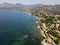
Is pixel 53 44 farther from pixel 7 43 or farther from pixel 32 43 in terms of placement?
pixel 7 43

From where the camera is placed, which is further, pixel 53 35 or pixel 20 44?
pixel 53 35

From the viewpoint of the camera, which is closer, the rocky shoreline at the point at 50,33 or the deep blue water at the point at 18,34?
the rocky shoreline at the point at 50,33

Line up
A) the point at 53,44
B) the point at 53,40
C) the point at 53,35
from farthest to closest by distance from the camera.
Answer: the point at 53,35, the point at 53,40, the point at 53,44

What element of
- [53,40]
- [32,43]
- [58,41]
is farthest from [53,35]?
[32,43]

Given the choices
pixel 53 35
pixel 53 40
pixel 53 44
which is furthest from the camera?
pixel 53 35

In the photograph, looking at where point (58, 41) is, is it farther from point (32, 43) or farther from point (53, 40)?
point (32, 43)

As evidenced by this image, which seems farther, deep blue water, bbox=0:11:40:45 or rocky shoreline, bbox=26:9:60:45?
deep blue water, bbox=0:11:40:45

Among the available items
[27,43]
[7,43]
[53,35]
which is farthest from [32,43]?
[53,35]

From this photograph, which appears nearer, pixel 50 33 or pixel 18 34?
pixel 50 33

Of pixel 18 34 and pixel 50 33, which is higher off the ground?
pixel 50 33
